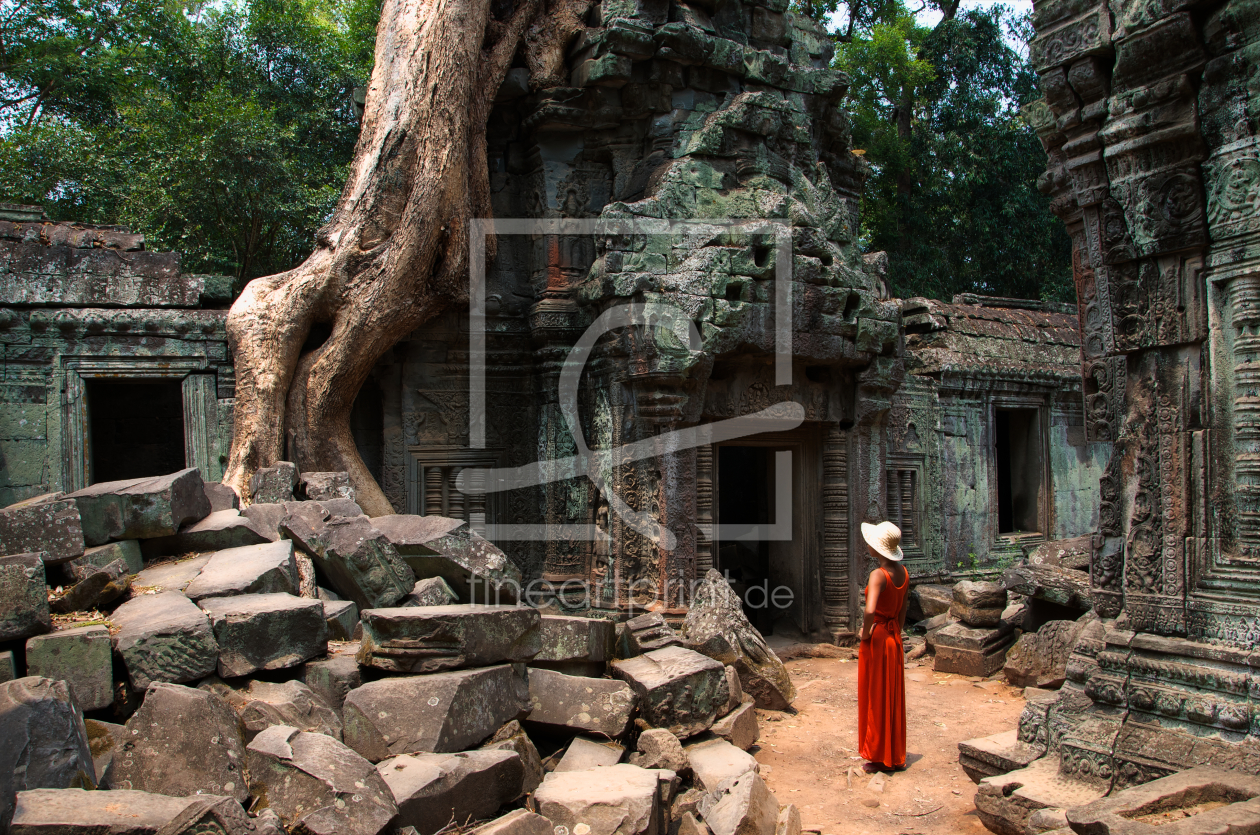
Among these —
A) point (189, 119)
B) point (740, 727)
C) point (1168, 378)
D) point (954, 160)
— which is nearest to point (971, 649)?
point (740, 727)

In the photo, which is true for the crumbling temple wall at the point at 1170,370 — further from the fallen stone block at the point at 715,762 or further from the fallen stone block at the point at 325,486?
the fallen stone block at the point at 325,486

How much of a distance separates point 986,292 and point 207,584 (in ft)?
50.1

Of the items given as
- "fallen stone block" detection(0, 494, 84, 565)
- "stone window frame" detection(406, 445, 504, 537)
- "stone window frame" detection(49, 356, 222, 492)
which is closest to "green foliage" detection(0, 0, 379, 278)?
"stone window frame" detection(49, 356, 222, 492)

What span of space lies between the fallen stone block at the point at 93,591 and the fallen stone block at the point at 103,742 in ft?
3.10

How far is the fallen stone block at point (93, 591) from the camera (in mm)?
4020

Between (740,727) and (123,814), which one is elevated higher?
(123,814)

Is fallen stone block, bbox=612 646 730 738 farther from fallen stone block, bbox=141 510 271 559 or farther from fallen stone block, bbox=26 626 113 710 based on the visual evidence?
fallen stone block, bbox=26 626 113 710

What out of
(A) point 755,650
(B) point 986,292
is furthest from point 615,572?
(B) point 986,292

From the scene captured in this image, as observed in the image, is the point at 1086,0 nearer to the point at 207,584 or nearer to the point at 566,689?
the point at 566,689

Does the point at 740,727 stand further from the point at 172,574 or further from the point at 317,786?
the point at 172,574

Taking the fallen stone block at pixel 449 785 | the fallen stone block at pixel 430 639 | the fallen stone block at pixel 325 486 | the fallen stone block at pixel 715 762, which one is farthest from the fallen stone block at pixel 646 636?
the fallen stone block at pixel 325 486

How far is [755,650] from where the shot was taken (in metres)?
6.27

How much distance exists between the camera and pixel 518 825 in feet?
10.2

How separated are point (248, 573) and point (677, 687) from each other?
228cm
